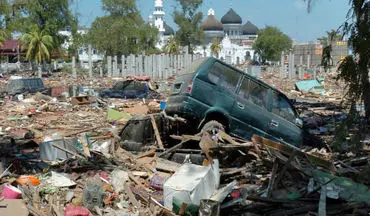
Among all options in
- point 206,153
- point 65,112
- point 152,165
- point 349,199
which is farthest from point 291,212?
point 65,112

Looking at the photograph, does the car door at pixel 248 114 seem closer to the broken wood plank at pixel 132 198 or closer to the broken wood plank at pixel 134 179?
the broken wood plank at pixel 134 179

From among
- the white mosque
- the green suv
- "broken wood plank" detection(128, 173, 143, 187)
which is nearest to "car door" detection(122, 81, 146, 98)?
the green suv

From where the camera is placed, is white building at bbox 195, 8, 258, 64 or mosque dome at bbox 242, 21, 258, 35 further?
mosque dome at bbox 242, 21, 258, 35

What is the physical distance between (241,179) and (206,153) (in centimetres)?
73

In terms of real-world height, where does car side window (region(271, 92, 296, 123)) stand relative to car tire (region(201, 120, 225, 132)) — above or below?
above

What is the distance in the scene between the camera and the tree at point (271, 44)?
78312mm

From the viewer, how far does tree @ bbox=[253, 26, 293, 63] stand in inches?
3083

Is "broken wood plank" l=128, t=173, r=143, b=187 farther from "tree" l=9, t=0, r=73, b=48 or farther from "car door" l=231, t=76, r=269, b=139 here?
"tree" l=9, t=0, r=73, b=48

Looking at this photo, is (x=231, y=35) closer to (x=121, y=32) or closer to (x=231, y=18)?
(x=231, y=18)

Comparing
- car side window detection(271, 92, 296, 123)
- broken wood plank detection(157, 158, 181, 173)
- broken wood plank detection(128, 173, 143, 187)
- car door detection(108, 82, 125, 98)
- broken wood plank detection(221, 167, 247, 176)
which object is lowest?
car door detection(108, 82, 125, 98)

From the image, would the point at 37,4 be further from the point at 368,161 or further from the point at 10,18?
the point at 368,161

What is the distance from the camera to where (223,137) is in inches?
307

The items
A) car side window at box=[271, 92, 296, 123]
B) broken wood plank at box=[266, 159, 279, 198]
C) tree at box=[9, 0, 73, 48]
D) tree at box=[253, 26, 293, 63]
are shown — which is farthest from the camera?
tree at box=[253, 26, 293, 63]

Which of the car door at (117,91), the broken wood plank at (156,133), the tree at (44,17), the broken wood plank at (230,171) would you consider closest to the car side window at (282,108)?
the broken wood plank at (156,133)
